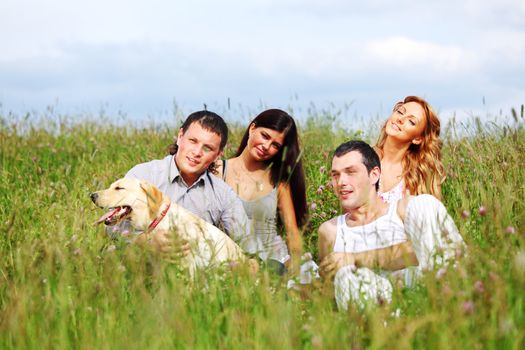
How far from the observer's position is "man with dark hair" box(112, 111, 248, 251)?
5.25 meters

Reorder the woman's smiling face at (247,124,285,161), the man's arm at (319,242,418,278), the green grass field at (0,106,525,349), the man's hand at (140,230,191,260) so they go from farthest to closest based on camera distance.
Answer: the woman's smiling face at (247,124,285,161) < the man's arm at (319,242,418,278) < the man's hand at (140,230,191,260) < the green grass field at (0,106,525,349)

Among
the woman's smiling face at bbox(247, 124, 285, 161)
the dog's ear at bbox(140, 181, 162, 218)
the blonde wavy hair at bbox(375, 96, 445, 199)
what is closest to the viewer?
the dog's ear at bbox(140, 181, 162, 218)

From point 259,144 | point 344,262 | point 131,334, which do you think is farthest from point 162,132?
point 131,334

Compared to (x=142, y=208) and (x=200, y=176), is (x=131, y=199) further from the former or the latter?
(x=200, y=176)

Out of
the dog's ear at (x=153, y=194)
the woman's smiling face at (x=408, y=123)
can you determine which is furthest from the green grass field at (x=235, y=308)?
the woman's smiling face at (x=408, y=123)

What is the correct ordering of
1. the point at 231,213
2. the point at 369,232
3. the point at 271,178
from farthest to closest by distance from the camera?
the point at 271,178 → the point at 231,213 → the point at 369,232

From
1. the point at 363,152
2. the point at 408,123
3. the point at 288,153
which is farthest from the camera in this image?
the point at 288,153

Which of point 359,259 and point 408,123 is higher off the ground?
point 408,123

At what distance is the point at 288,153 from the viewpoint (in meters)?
6.04

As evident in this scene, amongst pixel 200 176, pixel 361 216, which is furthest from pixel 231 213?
pixel 361 216

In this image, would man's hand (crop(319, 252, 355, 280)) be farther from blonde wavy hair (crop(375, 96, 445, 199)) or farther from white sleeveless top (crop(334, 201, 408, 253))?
blonde wavy hair (crop(375, 96, 445, 199))

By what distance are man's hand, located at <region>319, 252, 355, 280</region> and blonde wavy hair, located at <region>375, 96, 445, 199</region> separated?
1619mm

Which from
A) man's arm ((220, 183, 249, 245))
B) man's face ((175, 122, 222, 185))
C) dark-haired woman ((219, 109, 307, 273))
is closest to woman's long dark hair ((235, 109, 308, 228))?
dark-haired woman ((219, 109, 307, 273))

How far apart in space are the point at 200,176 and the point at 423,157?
1.88 metres
